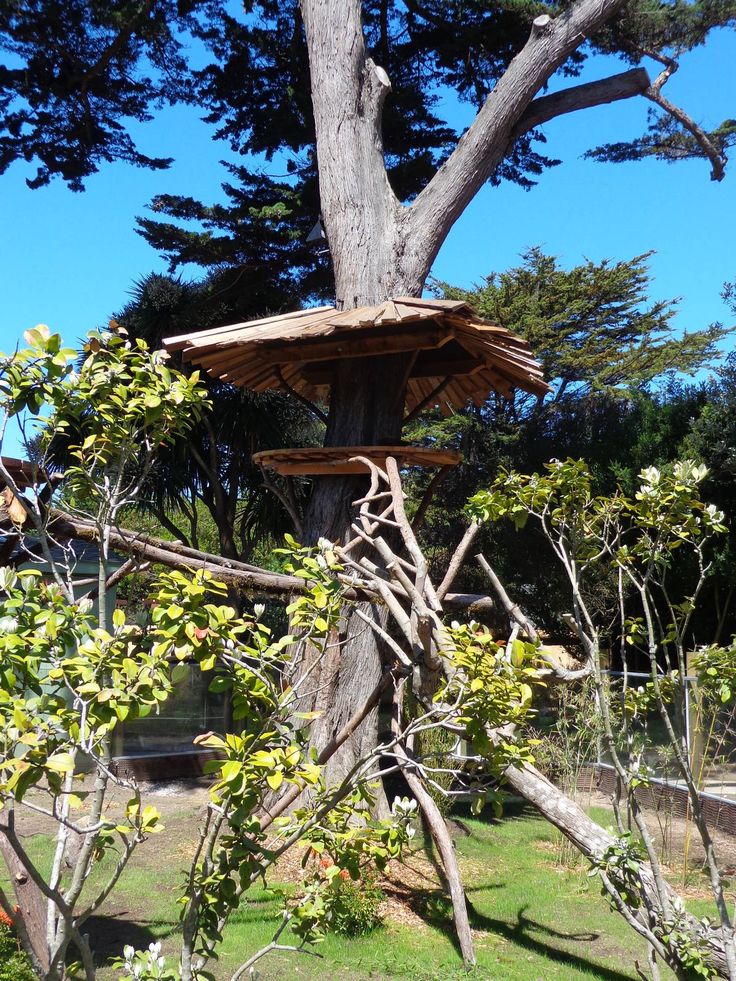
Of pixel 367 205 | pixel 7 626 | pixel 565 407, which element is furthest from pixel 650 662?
pixel 565 407

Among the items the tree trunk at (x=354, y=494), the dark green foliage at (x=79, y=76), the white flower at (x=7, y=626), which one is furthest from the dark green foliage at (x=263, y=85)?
the white flower at (x=7, y=626)

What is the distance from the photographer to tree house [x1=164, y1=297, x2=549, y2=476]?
4680 millimetres

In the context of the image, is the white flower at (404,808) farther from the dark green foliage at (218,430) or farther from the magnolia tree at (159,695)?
the dark green foliage at (218,430)

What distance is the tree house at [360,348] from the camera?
4680 millimetres

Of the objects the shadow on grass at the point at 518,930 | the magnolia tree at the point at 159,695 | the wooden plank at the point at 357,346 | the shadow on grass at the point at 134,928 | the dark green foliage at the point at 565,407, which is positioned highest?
the dark green foliage at the point at 565,407

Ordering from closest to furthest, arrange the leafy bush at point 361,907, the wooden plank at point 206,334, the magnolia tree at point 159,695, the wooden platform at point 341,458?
the magnolia tree at point 159,695 < the leafy bush at point 361,907 < the wooden plank at point 206,334 < the wooden platform at point 341,458

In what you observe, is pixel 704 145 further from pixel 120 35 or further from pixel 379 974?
pixel 379 974

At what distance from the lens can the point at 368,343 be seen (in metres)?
4.98

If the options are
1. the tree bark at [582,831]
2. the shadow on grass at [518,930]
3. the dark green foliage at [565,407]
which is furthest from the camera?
the dark green foliage at [565,407]

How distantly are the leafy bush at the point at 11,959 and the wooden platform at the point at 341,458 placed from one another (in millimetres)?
2709

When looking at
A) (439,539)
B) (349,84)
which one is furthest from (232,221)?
(439,539)

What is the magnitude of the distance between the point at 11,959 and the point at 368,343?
3.55 metres

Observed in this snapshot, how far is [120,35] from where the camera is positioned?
8969mm

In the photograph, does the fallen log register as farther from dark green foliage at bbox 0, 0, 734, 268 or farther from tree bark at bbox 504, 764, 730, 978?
dark green foliage at bbox 0, 0, 734, 268
